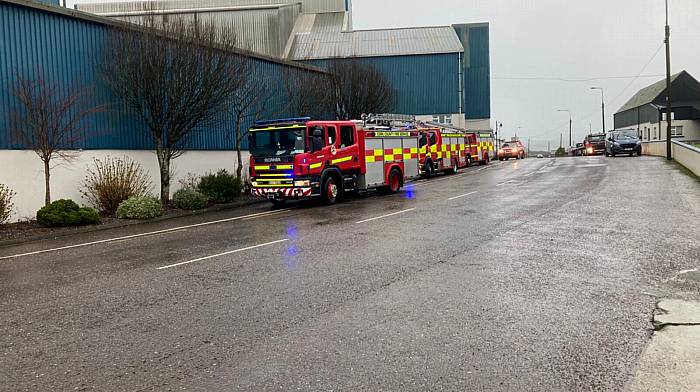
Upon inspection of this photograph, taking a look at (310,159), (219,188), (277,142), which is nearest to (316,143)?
(310,159)

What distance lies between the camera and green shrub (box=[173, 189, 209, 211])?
18.8 meters

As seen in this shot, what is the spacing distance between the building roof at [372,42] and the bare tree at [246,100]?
22.1 m

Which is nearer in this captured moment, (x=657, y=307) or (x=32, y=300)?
(x=657, y=307)

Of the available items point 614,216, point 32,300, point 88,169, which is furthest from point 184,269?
point 88,169

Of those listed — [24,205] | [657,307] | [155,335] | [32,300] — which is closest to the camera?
[155,335]

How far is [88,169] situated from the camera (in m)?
18.0

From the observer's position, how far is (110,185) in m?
17.7

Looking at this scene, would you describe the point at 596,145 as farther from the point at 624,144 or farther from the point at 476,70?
the point at 476,70

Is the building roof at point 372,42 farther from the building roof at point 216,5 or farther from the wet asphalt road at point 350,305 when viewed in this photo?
the wet asphalt road at point 350,305

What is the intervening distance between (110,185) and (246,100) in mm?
8523

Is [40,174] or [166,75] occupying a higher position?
[166,75]

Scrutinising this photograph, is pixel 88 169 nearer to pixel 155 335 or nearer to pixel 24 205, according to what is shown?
pixel 24 205

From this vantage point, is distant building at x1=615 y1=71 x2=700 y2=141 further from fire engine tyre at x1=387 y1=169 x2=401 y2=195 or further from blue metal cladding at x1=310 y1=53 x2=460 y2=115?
fire engine tyre at x1=387 y1=169 x2=401 y2=195

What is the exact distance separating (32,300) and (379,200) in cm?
1338
